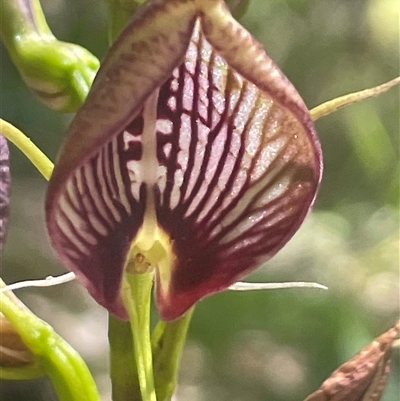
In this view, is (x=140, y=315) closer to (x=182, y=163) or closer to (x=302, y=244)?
(x=182, y=163)

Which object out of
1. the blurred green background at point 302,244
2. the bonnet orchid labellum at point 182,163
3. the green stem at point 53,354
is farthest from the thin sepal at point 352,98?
the blurred green background at point 302,244

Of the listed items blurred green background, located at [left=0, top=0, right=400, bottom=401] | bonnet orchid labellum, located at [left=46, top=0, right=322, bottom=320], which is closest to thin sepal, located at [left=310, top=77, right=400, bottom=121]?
bonnet orchid labellum, located at [left=46, top=0, right=322, bottom=320]

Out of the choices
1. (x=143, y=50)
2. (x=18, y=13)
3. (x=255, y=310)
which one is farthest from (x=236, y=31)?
(x=255, y=310)

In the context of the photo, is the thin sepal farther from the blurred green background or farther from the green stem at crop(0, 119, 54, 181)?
the blurred green background

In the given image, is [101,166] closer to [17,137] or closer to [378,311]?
[17,137]

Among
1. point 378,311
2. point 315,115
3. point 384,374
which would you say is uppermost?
point 315,115
